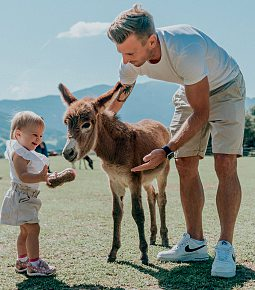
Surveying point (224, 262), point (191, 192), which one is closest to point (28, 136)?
point (191, 192)

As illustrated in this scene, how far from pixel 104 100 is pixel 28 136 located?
3.70ft

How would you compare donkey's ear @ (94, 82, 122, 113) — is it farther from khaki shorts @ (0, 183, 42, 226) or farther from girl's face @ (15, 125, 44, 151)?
khaki shorts @ (0, 183, 42, 226)

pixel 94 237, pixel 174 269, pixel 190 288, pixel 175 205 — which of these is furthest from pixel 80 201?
pixel 190 288

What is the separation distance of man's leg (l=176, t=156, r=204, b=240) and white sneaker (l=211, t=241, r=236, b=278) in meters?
0.78

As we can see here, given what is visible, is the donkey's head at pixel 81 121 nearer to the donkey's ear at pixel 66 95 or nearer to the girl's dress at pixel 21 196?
the donkey's ear at pixel 66 95

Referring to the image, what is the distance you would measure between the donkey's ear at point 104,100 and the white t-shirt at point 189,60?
326 mm

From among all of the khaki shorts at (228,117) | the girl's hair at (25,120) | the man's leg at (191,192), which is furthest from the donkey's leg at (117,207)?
the girl's hair at (25,120)

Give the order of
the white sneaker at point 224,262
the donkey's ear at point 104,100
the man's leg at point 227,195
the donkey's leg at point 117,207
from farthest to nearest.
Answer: the donkey's leg at point 117,207 → the donkey's ear at point 104,100 → the man's leg at point 227,195 → the white sneaker at point 224,262

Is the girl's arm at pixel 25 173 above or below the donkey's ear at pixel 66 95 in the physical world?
below

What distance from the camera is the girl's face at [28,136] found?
197 inches

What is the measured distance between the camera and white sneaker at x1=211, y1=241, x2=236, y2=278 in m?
4.93

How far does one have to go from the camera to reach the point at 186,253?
579cm

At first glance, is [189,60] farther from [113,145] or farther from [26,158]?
[26,158]

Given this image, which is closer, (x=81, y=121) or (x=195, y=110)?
(x=195, y=110)
